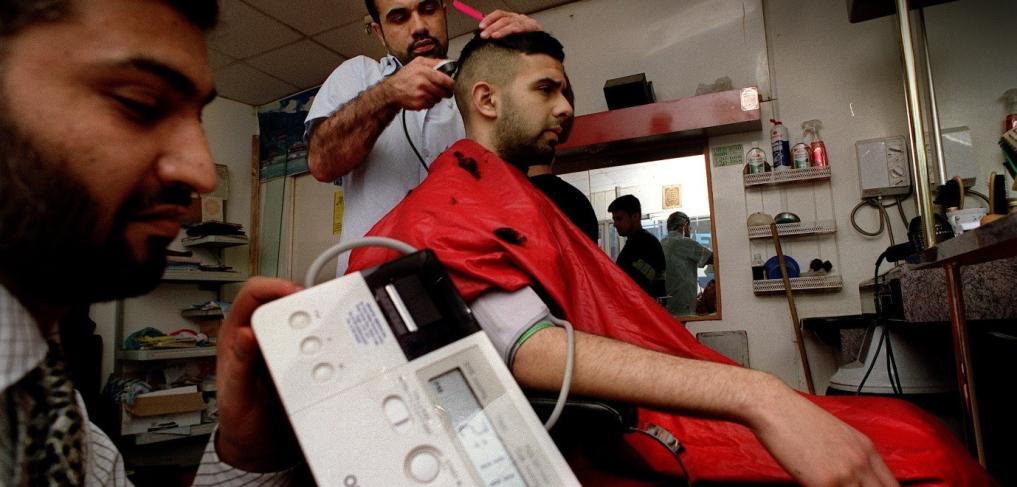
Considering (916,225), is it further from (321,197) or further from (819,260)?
(321,197)

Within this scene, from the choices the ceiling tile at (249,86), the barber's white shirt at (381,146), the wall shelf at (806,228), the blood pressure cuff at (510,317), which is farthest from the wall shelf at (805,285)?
the ceiling tile at (249,86)

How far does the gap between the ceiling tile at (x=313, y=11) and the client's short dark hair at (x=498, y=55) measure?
253 centimetres

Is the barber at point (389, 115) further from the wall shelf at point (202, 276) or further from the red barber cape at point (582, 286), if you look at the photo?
the wall shelf at point (202, 276)

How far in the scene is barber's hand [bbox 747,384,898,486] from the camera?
2.07 ft

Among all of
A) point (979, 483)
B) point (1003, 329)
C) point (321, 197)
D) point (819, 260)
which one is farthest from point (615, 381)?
point (321, 197)

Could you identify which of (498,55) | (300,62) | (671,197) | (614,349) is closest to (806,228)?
(671,197)

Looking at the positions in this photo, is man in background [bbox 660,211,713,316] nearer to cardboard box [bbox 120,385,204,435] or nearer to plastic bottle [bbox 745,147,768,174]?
plastic bottle [bbox 745,147,768,174]

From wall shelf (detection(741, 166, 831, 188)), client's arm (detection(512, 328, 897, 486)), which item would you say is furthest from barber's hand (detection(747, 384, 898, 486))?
wall shelf (detection(741, 166, 831, 188))

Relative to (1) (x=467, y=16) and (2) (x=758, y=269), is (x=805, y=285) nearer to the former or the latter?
(2) (x=758, y=269)

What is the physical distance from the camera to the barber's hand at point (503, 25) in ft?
5.06

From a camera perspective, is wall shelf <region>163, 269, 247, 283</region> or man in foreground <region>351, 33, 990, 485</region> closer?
man in foreground <region>351, 33, 990, 485</region>

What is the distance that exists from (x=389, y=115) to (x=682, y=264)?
8.30 feet

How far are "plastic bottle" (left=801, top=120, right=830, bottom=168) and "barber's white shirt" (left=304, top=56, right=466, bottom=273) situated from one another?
2.26m

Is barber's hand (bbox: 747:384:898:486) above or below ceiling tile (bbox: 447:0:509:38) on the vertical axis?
below
